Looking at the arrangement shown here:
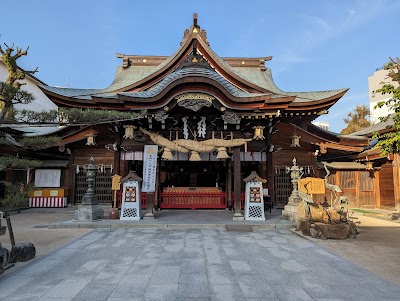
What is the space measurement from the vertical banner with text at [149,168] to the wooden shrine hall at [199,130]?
0.37 m

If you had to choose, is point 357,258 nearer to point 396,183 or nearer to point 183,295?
point 183,295

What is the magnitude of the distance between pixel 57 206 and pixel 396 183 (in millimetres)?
21407

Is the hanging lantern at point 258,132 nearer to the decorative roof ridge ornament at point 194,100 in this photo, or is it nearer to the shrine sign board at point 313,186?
the decorative roof ridge ornament at point 194,100

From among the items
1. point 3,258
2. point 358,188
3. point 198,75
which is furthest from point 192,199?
point 358,188

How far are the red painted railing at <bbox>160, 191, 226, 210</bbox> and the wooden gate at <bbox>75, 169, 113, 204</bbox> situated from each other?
3840 millimetres

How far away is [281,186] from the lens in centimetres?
1531

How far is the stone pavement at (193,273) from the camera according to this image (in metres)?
4.24

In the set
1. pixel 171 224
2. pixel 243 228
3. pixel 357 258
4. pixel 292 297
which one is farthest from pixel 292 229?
pixel 292 297

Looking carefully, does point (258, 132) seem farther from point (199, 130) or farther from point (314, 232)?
point (314, 232)

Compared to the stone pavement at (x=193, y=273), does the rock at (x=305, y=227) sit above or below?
above

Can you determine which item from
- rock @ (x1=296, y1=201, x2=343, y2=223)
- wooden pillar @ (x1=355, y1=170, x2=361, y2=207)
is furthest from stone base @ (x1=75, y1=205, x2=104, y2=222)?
wooden pillar @ (x1=355, y1=170, x2=361, y2=207)

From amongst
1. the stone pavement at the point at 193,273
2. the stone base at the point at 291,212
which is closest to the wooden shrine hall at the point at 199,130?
the stone base at the point at 291,212

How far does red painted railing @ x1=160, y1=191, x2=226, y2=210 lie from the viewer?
47.0 feet

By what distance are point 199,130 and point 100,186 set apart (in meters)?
8.20
